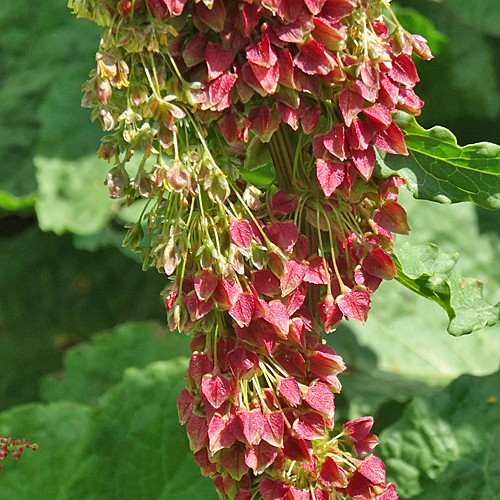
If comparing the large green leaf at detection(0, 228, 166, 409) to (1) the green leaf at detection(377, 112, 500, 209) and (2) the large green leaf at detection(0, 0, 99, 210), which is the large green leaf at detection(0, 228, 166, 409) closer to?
(2) the large green leaf at detection(0, 0, 99, 210)

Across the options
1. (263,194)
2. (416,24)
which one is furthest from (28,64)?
(263,194)

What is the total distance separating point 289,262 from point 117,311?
1.46 m

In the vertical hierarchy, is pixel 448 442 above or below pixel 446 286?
below

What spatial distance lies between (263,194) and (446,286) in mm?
274

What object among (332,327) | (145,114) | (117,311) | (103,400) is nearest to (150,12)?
(145,114)

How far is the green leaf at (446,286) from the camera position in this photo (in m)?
0.87

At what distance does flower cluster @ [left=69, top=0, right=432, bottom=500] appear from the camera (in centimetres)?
68

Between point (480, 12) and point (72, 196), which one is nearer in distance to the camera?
point (72, 196)

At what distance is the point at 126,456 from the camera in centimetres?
130

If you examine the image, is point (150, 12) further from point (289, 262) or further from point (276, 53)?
point (289, 262)

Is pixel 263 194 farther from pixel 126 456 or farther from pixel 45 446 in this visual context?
pixel 45 446

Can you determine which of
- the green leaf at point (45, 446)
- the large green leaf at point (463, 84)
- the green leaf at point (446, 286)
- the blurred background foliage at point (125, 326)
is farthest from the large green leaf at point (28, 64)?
the green leaf at point (446, 286)

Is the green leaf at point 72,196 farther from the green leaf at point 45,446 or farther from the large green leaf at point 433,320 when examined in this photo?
the large green leaf at point 433,320

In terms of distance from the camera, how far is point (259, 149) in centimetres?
79
